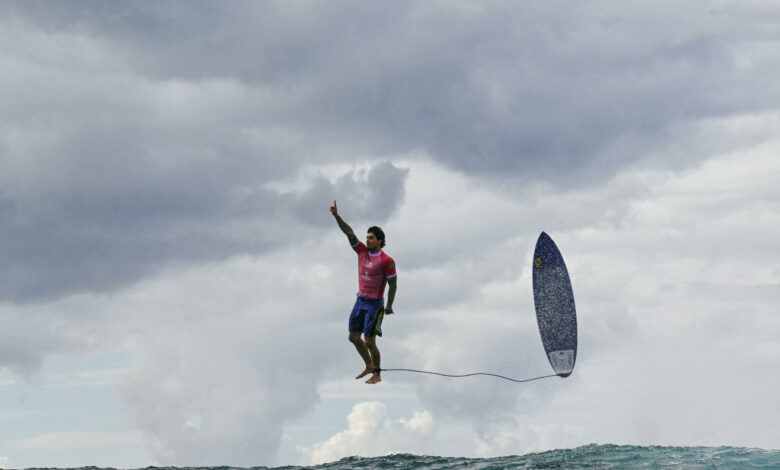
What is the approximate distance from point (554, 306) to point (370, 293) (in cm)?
649

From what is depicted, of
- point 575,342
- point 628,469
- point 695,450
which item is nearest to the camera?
point 628,469

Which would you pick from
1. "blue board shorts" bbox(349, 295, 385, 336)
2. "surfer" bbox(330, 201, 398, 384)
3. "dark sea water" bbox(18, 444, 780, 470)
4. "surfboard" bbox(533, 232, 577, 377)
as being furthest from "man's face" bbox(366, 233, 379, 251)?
"surfboard" bbox(533, 232, 577, 377)

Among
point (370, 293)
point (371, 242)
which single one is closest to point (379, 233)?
point (371, 242)

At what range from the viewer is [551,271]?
24.4m

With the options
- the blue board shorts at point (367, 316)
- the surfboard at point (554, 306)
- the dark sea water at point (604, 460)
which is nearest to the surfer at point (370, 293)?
the blue board shorts at point (367, 316)

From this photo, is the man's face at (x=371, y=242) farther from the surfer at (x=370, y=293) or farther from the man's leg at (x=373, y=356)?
the man's leg at (x=373, y=356)

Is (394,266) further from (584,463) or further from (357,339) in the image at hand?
(584,463)

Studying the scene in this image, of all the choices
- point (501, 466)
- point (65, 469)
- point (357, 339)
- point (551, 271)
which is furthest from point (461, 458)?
point (65, 469)

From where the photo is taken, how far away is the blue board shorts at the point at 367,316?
68.4 feet

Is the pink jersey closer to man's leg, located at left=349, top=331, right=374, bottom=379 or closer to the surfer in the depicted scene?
the surfer

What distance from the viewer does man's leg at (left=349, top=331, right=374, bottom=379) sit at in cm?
2112

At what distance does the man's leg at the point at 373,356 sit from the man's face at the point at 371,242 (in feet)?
7.98

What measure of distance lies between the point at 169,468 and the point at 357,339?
18.8ft

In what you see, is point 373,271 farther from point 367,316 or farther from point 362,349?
point 362,349
